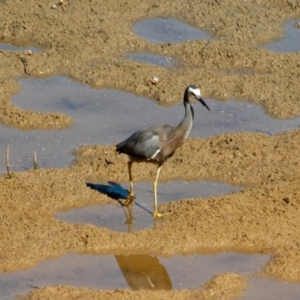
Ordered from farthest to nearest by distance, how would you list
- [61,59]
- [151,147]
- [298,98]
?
[61,59] < [298,98] < [151,147]

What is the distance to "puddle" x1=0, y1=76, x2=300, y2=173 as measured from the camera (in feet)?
38.0

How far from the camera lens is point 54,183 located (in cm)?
1033

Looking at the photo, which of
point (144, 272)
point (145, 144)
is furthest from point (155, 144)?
point (144, 272)

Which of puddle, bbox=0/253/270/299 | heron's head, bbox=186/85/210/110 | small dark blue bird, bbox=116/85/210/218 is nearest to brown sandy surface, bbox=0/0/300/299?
puddle, bbox=0/253/270/299

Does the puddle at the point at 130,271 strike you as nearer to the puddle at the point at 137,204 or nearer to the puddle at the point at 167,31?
the puddle at the point at 137,204

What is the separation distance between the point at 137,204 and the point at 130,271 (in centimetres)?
132

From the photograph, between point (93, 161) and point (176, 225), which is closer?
point (176, 225)

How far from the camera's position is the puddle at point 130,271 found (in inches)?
344

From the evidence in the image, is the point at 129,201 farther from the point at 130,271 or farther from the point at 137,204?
the point at 130,271

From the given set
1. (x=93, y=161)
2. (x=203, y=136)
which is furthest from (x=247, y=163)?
(x=93, y=161)

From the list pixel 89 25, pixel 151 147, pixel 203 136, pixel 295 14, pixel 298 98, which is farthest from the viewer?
pixel 295 14

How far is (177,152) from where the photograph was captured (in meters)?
11.3

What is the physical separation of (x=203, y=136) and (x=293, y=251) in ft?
10.2

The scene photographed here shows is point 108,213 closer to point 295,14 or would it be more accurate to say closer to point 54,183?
point 54,183
